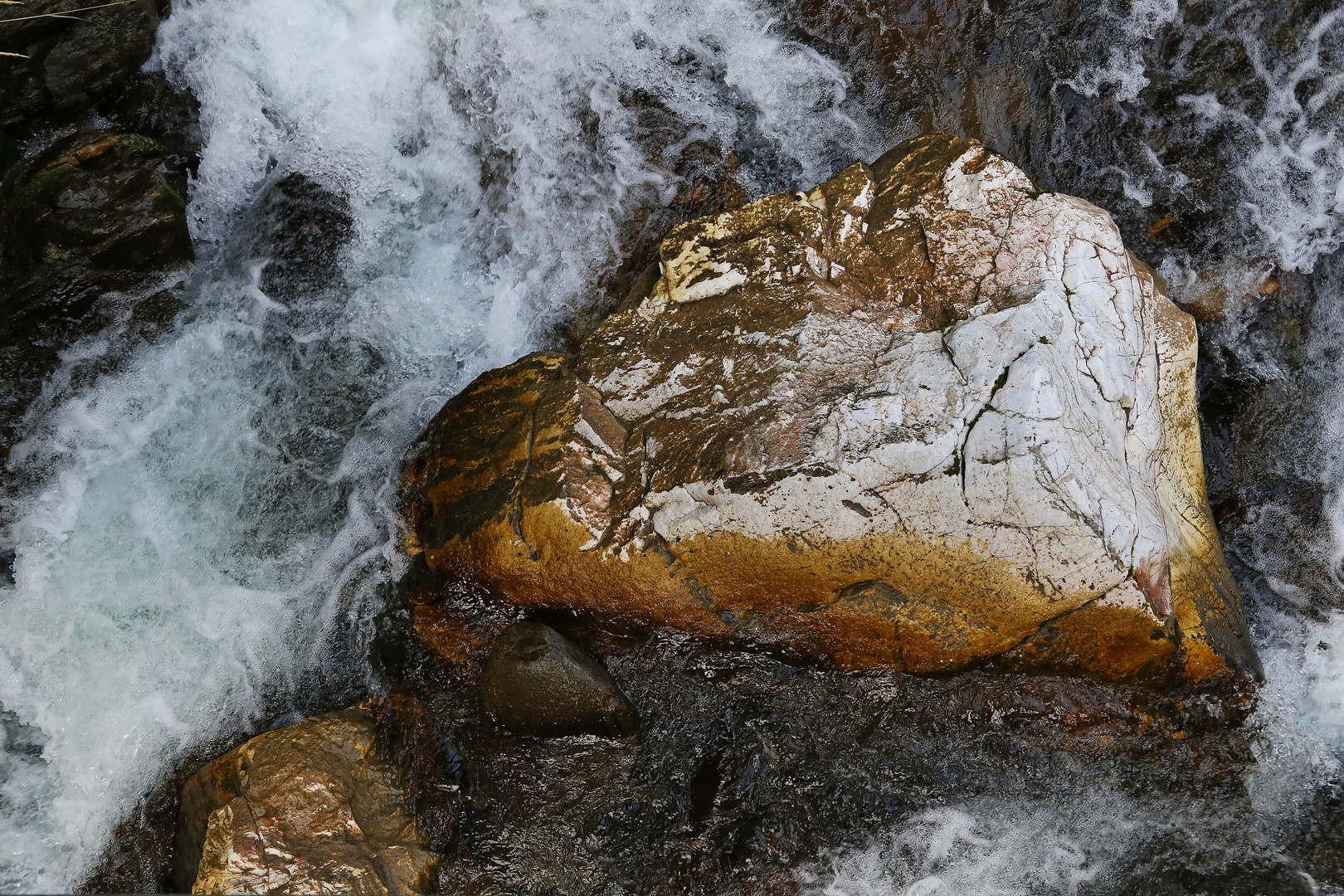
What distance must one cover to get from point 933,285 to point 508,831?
8.09ft

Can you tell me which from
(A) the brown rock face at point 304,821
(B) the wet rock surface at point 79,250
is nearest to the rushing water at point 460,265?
(B) the wet rock surface at point 79,250

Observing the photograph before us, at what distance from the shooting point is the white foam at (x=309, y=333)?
3357 millimetres

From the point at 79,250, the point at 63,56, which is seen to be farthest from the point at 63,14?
the point at 79,250

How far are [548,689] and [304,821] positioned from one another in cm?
87

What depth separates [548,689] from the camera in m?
3.06

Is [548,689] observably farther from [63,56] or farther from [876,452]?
[63,56]

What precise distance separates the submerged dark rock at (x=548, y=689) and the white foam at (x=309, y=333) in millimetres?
702

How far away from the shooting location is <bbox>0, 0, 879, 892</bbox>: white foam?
336cm

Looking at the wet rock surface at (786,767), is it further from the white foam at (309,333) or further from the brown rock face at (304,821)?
the white foam at (309,333)

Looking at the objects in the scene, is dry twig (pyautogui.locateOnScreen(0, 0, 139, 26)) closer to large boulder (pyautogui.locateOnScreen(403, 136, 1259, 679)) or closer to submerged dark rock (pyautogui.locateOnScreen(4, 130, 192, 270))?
submerged dark rock (pyautogui.locateOnScreen(4, 130, 192, 270))

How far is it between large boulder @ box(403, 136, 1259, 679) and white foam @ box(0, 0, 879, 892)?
570mm

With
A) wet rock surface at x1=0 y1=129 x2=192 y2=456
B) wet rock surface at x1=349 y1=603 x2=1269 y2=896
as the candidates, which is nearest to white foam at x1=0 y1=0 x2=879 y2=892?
wet rock surface at x1=0 y1=129 x2=192 y2=456

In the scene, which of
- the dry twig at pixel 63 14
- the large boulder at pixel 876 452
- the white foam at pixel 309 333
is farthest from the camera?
the dry twig at pixel 63 14

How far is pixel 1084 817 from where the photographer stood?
3.06 meters
